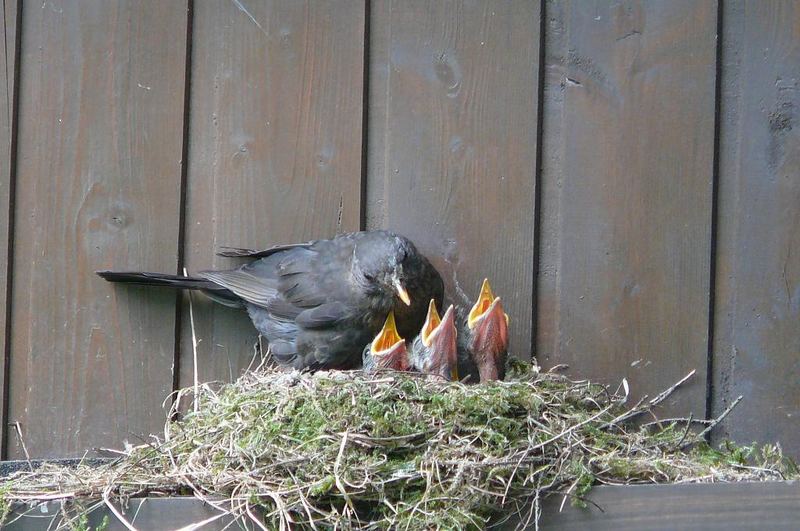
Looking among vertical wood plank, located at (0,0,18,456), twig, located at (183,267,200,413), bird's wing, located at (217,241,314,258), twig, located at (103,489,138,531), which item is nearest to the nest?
twig, located at (103,489,138,531)

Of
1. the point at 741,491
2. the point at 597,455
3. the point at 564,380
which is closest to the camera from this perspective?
the point at 741,491

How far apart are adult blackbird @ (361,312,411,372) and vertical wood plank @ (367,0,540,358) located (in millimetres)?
256

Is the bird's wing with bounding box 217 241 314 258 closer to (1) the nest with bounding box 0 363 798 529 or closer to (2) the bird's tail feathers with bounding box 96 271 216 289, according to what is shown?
(2) the bird's tail feathers with bounding box 96 271 216 289

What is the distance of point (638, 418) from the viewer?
8.84ft

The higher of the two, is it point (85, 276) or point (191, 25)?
point (191, 25)

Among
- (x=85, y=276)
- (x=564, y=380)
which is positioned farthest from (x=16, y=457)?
(x=564, y=380)

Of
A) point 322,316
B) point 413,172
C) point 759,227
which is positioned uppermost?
point 413,172

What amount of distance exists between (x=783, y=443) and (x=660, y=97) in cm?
99

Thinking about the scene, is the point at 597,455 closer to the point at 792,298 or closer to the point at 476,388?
the point at 476,388

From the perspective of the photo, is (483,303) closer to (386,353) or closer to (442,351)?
(442,351)

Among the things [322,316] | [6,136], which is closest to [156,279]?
[322,316]

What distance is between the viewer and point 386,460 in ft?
6.70

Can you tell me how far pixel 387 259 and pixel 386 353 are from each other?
25 centimetres

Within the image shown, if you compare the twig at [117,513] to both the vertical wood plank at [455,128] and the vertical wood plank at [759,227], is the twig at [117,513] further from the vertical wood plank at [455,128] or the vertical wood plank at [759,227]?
the vertical wood plank at [759,227]
